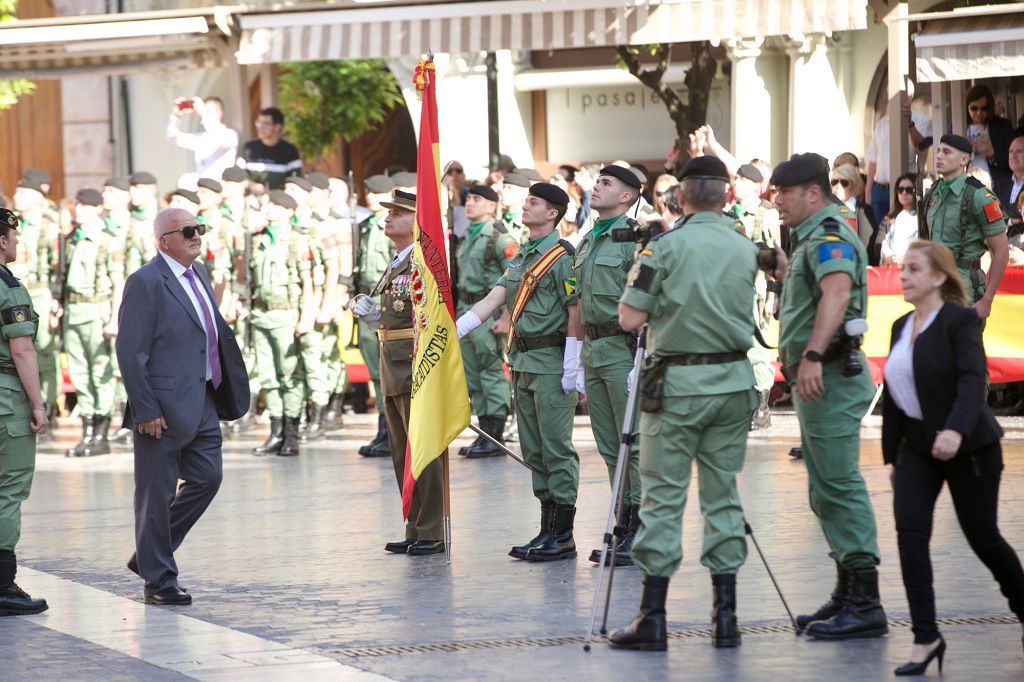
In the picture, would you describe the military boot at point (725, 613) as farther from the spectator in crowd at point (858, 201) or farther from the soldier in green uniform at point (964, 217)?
the spectator in crowd at point (858, 201)

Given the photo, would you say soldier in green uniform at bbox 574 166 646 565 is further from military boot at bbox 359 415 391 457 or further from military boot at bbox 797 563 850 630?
military boot at bbox 359 415 391 457

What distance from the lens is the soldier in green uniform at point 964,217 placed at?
10812 millimetres

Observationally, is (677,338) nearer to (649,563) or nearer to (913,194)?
(649,563)

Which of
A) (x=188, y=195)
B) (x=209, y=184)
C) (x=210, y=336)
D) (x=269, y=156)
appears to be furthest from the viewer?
(x=269, y=156)

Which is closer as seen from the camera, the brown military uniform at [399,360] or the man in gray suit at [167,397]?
the man in gray suit at [167,397]

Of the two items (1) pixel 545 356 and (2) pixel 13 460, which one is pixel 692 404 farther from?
(2) pixel 13 460

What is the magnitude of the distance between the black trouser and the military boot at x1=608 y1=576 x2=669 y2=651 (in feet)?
3.20

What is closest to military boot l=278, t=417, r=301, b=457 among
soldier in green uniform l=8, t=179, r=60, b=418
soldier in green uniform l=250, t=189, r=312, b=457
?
soldier in green uniform l=250, t=189, r=312, b=457

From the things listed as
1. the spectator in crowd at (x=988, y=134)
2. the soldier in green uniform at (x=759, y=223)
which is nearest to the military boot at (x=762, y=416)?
the soldier in green uniform at (x=759, y=223)

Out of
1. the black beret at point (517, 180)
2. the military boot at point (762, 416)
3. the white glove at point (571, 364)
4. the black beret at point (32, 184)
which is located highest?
the black beret at point (32, 184)

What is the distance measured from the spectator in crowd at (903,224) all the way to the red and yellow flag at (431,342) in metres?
6.01

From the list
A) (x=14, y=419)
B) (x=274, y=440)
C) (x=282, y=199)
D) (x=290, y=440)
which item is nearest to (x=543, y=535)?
(x=14, y=419)

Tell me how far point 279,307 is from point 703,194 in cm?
775

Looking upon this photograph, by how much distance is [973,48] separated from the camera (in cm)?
1333
